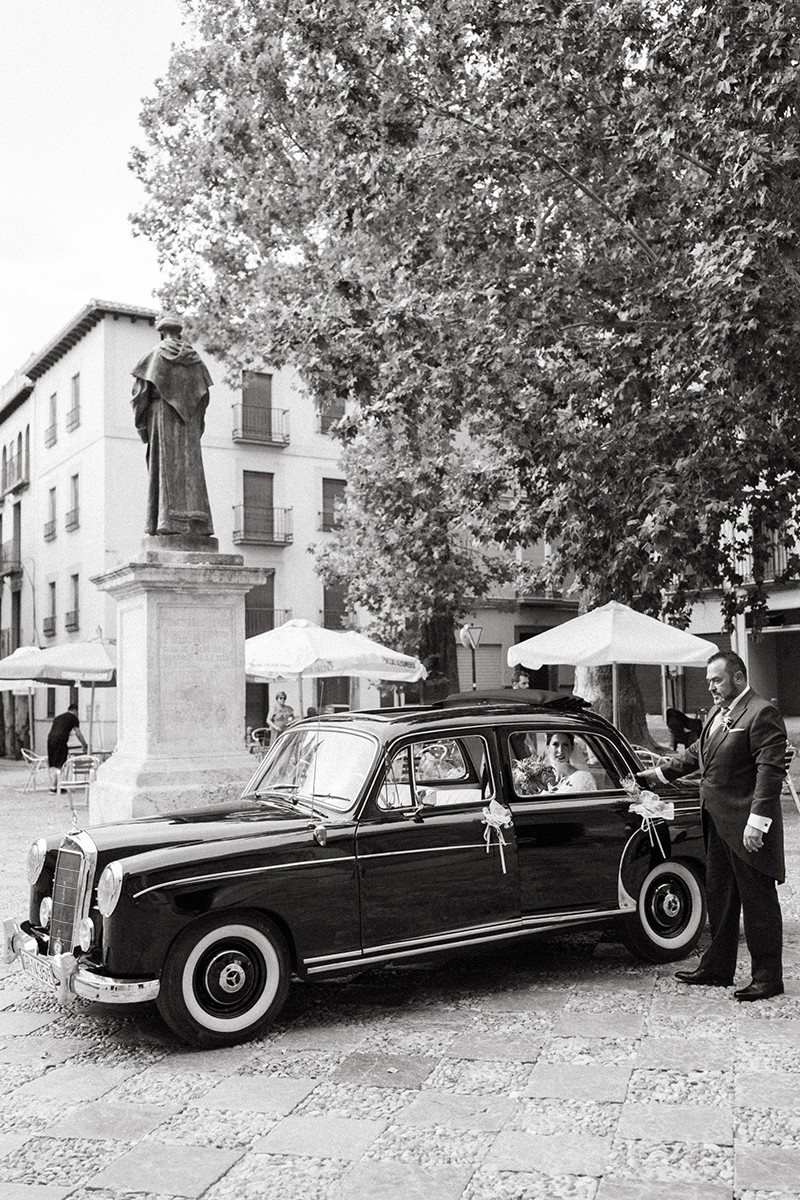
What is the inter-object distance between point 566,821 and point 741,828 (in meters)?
1.00

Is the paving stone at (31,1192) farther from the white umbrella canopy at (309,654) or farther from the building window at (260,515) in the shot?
the building window at (260,515)

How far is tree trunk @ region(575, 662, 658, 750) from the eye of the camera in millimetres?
19312

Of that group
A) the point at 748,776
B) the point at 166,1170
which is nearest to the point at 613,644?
the point at 748,776

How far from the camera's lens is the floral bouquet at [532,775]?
22.5 ft

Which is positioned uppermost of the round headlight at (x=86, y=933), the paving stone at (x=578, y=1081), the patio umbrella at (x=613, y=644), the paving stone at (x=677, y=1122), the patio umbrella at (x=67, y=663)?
the patio umbrella at (x=67, y=663)

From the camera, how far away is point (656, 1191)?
154 inches

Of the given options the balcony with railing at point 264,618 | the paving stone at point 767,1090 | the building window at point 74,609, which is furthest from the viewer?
the building window at point 74,609

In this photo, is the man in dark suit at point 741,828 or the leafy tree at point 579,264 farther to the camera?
the leafy tree at point 579,264

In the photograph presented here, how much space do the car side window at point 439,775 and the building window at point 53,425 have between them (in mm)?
33354

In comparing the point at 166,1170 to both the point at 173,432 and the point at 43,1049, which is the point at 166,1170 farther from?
the point at 173,432

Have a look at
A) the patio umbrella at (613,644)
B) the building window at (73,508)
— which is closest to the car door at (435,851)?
the patio umbrella at (613,644)

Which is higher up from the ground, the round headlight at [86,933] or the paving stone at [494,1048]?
the round headlight at [86,933]

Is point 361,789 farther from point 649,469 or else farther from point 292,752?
point 649,469

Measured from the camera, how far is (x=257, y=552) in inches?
1422
